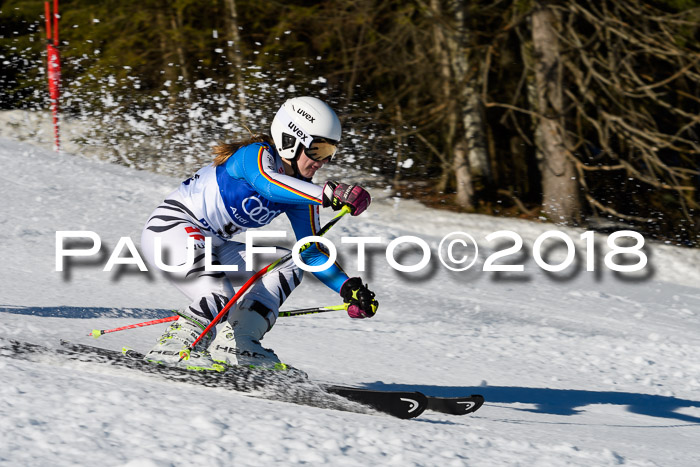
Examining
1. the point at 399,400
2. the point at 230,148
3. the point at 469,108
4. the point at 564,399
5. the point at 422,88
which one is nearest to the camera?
the point at 399,400

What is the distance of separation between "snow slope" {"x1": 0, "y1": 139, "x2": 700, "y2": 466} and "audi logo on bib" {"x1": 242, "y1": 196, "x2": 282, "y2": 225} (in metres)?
0.79

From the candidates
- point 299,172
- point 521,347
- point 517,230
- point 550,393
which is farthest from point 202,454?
point 517,230

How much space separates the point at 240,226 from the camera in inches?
143

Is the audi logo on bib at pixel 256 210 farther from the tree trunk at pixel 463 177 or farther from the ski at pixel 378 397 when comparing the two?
the tree trunk at pixel 463 177

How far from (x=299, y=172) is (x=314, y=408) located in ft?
3.51

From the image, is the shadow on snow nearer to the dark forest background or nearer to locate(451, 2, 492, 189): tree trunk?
the dark forest background

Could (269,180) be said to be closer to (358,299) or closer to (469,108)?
(358,299)

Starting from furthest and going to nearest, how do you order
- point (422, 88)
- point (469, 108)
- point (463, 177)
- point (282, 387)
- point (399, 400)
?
point (463, 177), point (469, 108), point (422, 88), point (282, 387), point (399, 400)

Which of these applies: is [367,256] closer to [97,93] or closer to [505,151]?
[505,151]

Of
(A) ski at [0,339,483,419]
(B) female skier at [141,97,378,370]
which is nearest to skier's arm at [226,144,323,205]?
(B) female skier at [141,97,378,370]

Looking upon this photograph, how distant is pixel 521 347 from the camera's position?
539 cm

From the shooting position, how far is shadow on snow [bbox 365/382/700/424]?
167 inches

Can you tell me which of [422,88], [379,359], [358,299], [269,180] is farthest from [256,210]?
[422,88]

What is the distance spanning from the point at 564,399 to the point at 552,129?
7.15 meters
